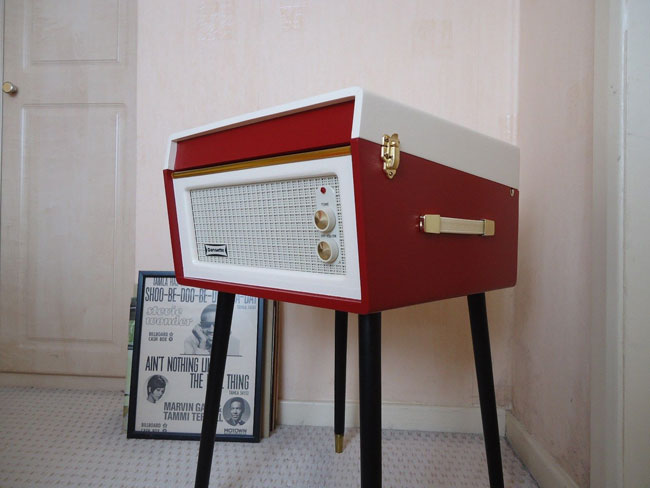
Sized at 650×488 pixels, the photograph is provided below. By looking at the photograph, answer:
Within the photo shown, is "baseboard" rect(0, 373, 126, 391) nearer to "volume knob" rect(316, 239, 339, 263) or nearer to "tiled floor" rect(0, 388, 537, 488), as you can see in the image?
"tiled floor" rect(0, 388, 537, 488)

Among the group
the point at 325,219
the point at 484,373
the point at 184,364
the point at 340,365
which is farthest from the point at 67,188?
the point at 484,373

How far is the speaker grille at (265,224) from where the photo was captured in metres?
0.55

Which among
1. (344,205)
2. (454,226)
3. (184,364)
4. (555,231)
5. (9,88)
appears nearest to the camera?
(344,205)

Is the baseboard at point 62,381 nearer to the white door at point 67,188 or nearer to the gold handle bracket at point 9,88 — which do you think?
the white door at point 67,188

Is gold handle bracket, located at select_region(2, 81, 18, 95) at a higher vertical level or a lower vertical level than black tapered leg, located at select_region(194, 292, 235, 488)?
higher

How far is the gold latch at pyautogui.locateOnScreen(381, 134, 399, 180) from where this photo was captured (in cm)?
48

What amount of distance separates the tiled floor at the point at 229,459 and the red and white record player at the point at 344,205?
1.98ft

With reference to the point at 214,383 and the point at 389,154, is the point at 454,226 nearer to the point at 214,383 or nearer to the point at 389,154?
the point at 389,154

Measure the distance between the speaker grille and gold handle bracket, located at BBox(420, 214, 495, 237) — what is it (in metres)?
0.12

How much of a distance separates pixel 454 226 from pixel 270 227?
0.28 metres

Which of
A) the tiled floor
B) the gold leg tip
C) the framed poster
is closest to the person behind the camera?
the tiled floor

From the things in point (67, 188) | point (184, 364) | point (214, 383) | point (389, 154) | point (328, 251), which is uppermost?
point (67, 188)

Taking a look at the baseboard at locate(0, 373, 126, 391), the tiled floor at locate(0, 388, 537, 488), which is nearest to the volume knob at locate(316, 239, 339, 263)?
the tiled floor at locate(0, 388, 537, 488)

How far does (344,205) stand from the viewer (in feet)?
1.56
